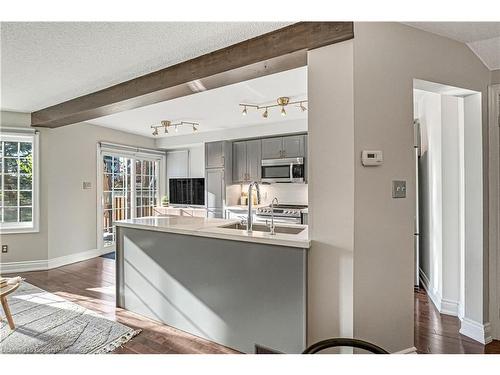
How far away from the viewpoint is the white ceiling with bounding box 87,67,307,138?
11.1ft

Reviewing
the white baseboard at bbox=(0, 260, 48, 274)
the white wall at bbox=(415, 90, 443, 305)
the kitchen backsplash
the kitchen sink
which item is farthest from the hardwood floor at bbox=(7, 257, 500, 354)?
the kitchen backsplash

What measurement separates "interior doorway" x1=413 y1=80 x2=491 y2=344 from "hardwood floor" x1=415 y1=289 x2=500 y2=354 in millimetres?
80

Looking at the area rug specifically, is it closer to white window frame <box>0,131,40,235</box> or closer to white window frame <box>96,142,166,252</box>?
white window frame <box>0,131,40,235</box>

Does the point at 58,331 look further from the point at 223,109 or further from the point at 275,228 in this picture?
the point at 223,109

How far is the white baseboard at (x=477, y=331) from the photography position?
2.44 meters

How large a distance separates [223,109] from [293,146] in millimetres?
1547

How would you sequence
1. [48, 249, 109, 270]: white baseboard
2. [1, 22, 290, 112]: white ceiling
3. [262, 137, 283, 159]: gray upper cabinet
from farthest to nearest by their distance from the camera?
[262, 137, 283, 159]: gray upper cabinet → [48, 249, 109, 270]: white baseboard → [1, 22, 290, 112]: white ceiling

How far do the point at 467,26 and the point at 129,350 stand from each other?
3.43m

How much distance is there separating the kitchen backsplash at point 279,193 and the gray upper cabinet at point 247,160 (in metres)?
0.27

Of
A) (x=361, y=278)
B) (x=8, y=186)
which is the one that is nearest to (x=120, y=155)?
(x=8, y=186)

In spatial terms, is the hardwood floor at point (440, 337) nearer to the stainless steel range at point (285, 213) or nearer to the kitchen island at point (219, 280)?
the kitchen island at point (219, 280)

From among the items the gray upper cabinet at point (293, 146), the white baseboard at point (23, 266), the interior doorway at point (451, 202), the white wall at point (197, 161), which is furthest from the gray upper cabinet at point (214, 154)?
the interior doorway at point (451, 202)

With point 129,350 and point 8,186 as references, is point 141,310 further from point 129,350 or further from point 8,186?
point 8,186
